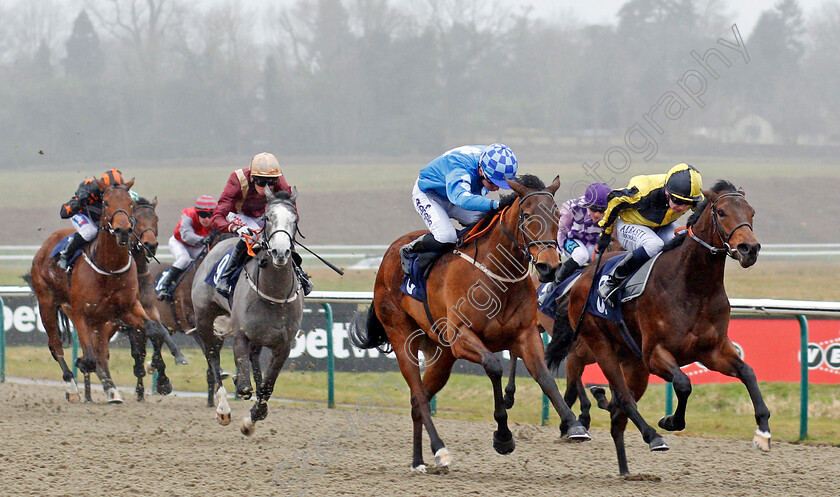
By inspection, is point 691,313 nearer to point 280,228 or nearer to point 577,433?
point 577,433

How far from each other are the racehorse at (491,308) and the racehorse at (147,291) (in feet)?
10.9

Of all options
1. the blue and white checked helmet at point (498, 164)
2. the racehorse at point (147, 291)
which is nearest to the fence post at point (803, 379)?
the blue and white checked helmet at point (498, 164)

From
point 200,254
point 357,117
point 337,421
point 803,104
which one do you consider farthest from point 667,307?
point 803,104

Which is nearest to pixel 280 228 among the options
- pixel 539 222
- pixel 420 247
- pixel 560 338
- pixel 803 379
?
pixel 420 247

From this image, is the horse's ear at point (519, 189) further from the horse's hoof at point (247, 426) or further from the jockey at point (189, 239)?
the jockey at point (189, 239)

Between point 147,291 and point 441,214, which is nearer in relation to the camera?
point 441,214

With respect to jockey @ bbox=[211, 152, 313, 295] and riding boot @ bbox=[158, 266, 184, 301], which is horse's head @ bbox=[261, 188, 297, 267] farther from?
riding boot @ bbox=[158, 266, 184, 301]

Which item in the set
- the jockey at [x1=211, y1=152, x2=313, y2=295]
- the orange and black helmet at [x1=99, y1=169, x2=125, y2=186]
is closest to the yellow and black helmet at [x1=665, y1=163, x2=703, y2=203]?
the jockey at [x1=211, y1=152, x2=313, y2=295]

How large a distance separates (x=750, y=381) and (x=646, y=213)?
1368 millimetres

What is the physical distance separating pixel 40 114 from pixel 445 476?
33.1m

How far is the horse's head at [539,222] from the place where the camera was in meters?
4.68

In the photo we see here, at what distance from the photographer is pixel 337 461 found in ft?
20.2

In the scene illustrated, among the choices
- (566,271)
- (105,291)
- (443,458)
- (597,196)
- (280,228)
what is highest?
(597,196)

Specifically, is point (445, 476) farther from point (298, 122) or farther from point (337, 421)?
point (298, 122)
